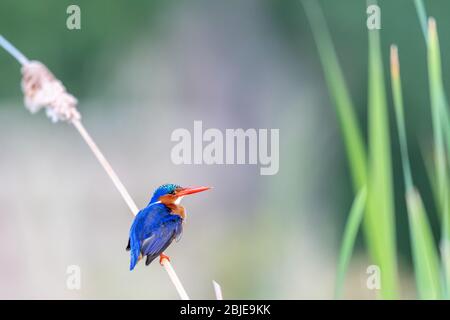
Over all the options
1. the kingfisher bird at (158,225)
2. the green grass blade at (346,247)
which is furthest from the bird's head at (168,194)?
the green grass blade at (346,247)

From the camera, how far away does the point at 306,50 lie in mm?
2156

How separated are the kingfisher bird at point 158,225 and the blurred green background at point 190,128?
0.71ft

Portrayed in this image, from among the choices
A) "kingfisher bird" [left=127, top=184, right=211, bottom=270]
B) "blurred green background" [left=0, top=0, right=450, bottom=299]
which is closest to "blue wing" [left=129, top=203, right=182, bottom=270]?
"kingfisher bird" [left=127, top=184, right=211, bottom=270]

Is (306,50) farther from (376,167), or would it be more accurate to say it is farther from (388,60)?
(376,167)

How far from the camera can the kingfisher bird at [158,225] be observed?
1198mm

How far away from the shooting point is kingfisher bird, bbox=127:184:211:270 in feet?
3.93

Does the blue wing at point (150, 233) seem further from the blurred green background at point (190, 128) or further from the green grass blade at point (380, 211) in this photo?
the green grass blade at point (380, 211)

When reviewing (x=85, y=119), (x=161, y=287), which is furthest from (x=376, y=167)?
(x=85, y=119)

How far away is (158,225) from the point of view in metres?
1.21

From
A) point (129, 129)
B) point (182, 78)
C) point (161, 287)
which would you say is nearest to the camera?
point (161, 287)

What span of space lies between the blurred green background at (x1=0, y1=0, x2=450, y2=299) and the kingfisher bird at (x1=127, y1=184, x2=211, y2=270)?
0.71ft

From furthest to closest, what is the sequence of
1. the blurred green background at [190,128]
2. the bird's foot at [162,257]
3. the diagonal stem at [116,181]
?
the blurred green background at [190,128] → the bird's foot at [162,257] → the diagonal stem at [116,181]

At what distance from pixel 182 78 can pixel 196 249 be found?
554 mm

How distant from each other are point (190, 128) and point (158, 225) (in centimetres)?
50
